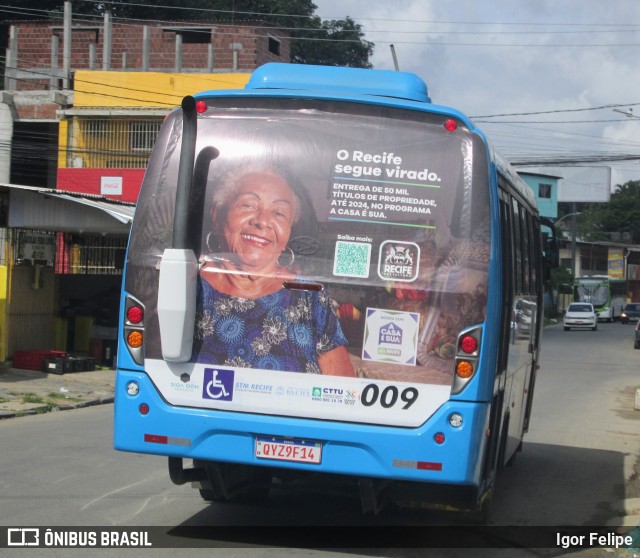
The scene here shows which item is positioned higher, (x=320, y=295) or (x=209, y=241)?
(x=209, y=241)

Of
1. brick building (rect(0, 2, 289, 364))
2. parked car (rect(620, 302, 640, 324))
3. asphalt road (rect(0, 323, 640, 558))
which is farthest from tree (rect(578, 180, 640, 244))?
asphalt road (rect(0, 323, 640, 558))

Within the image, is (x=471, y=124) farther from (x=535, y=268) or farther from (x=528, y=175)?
(x=528, y=175)

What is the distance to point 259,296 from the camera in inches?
250

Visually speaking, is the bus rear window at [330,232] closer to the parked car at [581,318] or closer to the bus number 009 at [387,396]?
the bus number 009 at [387,396]

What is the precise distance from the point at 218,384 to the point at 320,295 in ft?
2.84

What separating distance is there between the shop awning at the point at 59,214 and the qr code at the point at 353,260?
48.1 feet

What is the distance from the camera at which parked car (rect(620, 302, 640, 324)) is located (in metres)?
69.8

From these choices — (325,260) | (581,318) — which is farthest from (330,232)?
(581,318)

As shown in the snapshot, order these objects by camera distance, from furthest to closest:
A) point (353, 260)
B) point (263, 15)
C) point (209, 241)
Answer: point (263, 15) < point (209, 241) < point (353, 260)

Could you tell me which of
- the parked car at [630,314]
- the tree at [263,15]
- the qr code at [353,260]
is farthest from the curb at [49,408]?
the parked car at [630,314]

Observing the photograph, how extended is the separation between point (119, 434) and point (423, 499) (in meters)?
2.03

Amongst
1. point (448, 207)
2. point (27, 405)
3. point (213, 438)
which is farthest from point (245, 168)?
point (27, 405)

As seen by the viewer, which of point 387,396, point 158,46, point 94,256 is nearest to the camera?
point 387,396

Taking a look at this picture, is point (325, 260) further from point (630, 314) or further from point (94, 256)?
point (630, 314)
